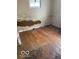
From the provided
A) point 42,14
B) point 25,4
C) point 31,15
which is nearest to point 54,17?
point 42,14

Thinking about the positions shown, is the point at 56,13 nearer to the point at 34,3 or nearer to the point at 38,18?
the point at 38,18

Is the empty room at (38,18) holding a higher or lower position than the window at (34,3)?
lower

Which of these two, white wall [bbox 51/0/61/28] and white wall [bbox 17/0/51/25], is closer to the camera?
white wall [bbox 17/0/51/25]

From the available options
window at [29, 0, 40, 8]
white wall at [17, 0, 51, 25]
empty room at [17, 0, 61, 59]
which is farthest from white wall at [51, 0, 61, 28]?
window at [29, 0, 40, 8]

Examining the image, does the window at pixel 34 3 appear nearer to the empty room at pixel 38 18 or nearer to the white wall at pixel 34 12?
the empty room at pixel 38 18

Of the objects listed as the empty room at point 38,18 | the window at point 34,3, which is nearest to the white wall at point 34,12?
the empty room at point 38,18

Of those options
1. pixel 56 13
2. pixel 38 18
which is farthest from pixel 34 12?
pixel 56 13

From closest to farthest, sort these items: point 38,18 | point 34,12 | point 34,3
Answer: point 34,3 < point 34,12 < point 38,18

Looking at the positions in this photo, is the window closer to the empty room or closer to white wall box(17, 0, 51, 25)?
the empty room

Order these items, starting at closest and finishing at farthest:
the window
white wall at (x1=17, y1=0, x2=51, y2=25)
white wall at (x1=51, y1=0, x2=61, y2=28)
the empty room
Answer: the empty room < white wall at (x1=17, y1=0, x2=51, y2=25) < the window < white wall at (x1=51, y1=0, x2=61, y2=28)

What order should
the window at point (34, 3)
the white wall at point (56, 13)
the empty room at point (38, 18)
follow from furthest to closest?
the white wall at point (56, 13) < the window at point (34, 3) < the empty room at point (38, 18)
